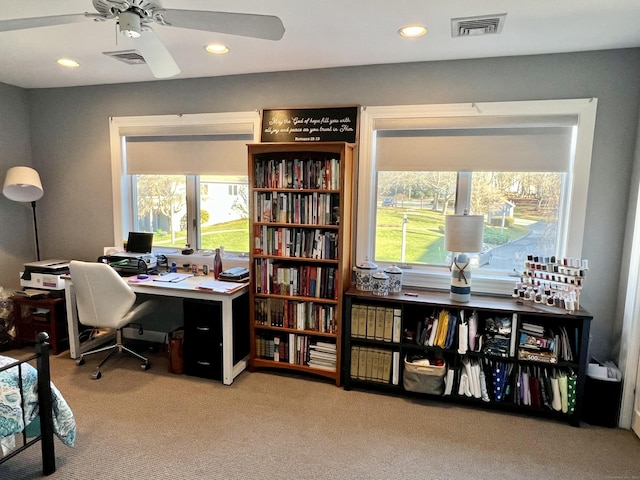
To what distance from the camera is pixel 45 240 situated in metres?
4.12

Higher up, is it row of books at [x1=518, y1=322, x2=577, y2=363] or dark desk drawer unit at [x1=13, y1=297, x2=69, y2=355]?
row of books at [x1=518, y1=322, x2=577, y2=363]

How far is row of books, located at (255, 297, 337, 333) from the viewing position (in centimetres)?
308

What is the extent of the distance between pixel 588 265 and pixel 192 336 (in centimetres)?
298

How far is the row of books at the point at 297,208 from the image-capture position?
2.99 metres

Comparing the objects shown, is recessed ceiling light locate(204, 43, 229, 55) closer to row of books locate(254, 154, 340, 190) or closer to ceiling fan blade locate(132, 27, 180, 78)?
ceiling fan blade locate(132, 27, 180, 78)

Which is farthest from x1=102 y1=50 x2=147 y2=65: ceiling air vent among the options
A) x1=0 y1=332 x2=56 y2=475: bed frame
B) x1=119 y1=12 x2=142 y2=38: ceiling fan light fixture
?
x1=0 y1=332 x2=56 y2=475: bed frame

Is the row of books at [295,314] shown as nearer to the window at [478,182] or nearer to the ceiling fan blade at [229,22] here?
the window at [478,182]

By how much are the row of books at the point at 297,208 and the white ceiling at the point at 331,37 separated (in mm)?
1020

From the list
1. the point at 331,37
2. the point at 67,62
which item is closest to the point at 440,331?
the point at 331,37

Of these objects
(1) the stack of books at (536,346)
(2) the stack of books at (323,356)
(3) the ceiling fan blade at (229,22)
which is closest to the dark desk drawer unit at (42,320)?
(2) the stack of books at (323,356)

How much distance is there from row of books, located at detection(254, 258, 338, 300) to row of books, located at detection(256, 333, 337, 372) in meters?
0.38

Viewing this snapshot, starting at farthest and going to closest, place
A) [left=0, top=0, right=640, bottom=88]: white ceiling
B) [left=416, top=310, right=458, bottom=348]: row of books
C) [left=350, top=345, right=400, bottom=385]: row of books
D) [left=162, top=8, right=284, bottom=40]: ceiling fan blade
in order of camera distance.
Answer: [left=350, top=345, right=400, bottom=385]: row of books → [left=416, top=310, right=458, bottom=348]: row of books → [left=0, top=0, right=640, bottom=88]: white ceiling → [left=162, top=8, right=284, bottom=40]: ceiling fan blade

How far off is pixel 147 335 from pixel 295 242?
1.92 metres

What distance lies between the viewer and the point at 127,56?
289 centimetres
